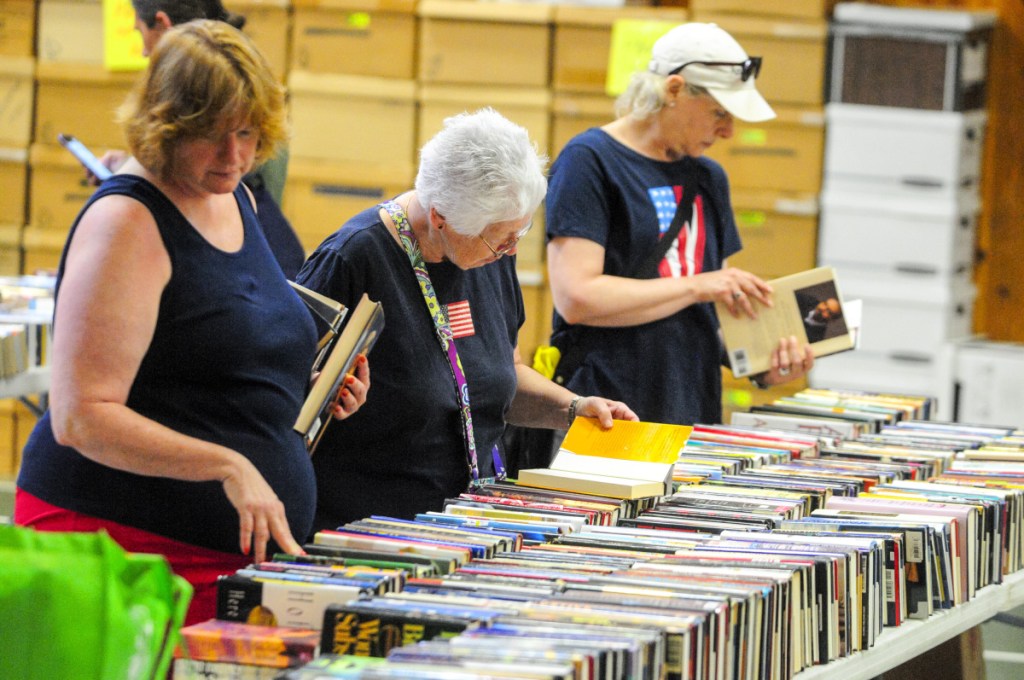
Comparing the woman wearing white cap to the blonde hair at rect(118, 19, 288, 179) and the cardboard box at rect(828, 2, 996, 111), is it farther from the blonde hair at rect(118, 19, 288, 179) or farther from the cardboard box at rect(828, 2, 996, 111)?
the cardboard box at rect(828, 2, 996, 111)

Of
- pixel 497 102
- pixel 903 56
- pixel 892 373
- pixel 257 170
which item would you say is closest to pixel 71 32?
pixel 497 102

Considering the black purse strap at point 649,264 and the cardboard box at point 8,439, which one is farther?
the cardboard box at point 8,439

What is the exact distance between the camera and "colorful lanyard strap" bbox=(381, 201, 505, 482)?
2535 millimetres

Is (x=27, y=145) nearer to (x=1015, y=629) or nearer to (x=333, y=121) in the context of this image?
(x=333, y=121)

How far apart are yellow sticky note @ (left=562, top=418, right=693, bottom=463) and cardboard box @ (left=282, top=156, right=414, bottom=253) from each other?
291 centimetres

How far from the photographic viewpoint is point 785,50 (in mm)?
5324

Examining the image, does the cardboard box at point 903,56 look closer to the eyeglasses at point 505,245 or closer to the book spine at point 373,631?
the eyeglasses at point 505,245

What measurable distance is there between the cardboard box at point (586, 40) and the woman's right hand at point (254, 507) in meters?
3.56

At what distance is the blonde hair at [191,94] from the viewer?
2.04 metres

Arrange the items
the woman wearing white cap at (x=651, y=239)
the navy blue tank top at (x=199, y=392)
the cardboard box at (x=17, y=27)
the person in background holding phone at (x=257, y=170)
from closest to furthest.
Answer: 1. the navy blue tank top at (x=199, y=392)
2. the person in background holding phone at (x=257, y=170)
3. the woman wearing white cap at (x=651, y=239)
4. the cardboard box at (x=17, y=27)

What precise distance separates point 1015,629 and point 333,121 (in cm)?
296

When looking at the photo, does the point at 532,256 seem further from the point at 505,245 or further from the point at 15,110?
the point at 505,245

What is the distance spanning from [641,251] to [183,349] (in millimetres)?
1402

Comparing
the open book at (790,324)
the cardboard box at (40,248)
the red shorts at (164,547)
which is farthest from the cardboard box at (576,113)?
the red shorts at (164,547)
